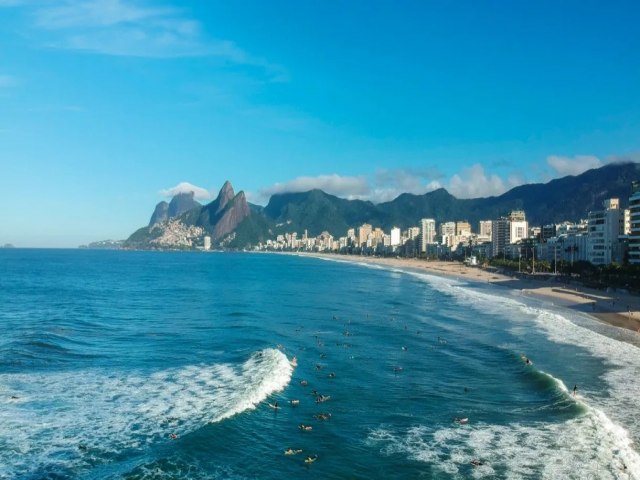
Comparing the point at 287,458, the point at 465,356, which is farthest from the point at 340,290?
the point at 287,458

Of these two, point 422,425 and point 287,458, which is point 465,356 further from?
point 287,458

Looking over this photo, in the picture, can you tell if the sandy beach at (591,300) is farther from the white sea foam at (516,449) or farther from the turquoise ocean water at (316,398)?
the white sea foam at (516,449)

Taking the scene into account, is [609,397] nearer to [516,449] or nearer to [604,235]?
[516,449]

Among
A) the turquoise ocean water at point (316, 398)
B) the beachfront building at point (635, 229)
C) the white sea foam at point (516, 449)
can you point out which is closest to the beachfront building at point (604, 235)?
the beachfront building at point (635, 229)

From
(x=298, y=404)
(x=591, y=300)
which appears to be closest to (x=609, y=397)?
(x=298, y=404)

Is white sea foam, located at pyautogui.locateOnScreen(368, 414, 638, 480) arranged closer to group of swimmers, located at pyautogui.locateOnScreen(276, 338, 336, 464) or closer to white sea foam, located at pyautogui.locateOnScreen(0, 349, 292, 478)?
group of swimmers, located at pyautogui.locateOnScreen(276, 338, 336, 464)

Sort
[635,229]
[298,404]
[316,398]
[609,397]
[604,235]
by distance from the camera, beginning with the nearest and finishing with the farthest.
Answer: [298,404]
[316,398]
[609,397]
[635,229]
[604,235]
